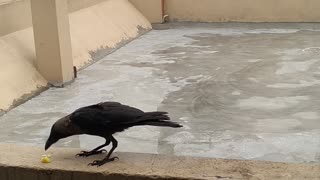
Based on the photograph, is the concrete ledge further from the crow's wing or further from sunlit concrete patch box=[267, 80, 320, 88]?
sunlit concrete patch box=[267, 80, 320, 88]

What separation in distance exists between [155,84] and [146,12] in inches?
179

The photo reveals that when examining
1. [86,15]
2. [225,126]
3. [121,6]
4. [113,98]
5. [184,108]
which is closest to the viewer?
[225,126]

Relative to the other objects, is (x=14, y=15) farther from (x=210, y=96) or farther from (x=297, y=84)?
(x=297, y=84)

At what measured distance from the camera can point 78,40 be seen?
760cm

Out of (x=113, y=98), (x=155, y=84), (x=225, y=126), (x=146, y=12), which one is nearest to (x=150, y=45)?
(x=146, y=12)

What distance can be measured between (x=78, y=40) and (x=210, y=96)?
2662 mm

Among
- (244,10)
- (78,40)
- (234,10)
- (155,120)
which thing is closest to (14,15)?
(78,40)

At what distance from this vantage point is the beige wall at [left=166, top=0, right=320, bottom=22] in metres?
10.3

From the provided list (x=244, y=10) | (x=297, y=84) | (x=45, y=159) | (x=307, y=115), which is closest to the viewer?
(x=45, y=159)

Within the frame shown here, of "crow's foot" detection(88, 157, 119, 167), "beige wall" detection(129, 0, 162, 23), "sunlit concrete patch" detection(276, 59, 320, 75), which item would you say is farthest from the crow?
"beige wall" detection(129, 0, 162, 23)

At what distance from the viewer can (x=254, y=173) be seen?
2.49 meters

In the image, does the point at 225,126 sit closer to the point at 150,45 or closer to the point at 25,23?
the point at 25,23

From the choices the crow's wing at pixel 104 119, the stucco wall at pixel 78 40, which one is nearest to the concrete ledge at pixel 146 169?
the crow's wing at pixel 104 119

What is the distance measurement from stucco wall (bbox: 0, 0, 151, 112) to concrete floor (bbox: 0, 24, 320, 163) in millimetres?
211
